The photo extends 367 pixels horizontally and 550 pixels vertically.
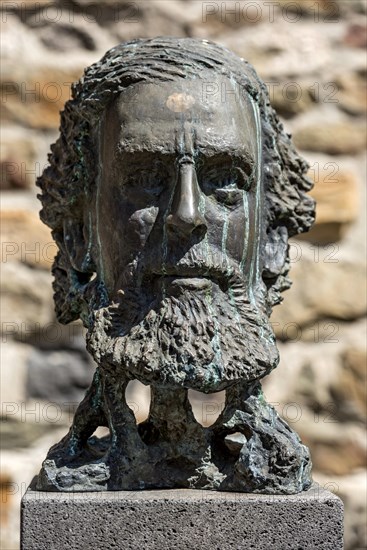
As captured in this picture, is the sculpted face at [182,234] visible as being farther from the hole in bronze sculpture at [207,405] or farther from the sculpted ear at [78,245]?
the hole in bronze sculpture at [207,405]

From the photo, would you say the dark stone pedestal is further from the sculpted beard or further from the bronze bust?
the sculpted beard

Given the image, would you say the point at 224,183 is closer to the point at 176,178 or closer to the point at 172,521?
the point at 176,178

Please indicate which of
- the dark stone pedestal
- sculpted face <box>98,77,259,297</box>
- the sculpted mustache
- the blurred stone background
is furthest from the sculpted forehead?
the blurred stone background

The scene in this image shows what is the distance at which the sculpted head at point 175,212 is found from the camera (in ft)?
4.65

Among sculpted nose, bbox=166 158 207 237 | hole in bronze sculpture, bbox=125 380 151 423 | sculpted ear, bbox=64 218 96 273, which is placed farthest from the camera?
hole in bronze sculpture, bbox=125 380 151 423

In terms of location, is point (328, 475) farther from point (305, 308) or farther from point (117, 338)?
point (117, 338)

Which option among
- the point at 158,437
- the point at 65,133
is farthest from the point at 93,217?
the point at 158,437

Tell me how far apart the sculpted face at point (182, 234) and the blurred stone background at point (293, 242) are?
0.80 metres

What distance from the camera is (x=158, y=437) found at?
5.16 feet

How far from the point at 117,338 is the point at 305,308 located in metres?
0.94

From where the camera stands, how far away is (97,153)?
5.08 feet

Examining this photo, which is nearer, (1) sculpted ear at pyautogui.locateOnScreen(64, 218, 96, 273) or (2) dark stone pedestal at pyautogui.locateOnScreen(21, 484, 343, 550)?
(2) dark stone pedestal at pyautogui.locateOnScreen(21, 484, 343, 550)

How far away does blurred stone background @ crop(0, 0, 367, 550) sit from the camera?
2.24 meters

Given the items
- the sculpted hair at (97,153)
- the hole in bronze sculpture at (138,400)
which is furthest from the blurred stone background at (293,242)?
the sculpted hair at (97,153)
